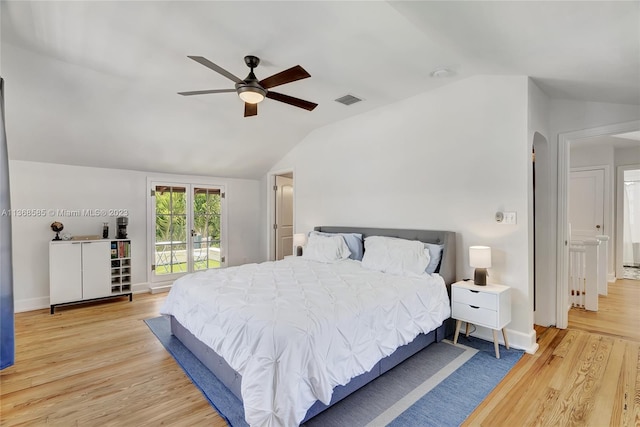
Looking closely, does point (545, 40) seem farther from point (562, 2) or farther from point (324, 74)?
point (324, 74)

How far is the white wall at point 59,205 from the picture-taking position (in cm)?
409

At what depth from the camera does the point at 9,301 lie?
2.39m

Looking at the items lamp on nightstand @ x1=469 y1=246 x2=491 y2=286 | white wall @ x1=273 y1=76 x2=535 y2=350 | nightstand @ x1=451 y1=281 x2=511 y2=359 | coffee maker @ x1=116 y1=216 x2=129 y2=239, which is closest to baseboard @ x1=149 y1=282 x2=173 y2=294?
coffee maker @ x1=116 y1=216 x2=129 y2=239

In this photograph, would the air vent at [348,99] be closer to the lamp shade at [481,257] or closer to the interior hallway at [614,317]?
the lamp shade at [481,257]

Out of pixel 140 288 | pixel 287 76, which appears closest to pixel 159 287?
pixel 140 288

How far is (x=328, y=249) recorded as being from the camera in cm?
398

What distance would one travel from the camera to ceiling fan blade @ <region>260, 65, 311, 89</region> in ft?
7.40

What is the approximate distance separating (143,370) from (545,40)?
13.4ft

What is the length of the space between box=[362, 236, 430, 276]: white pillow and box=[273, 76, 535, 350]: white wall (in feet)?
1.48

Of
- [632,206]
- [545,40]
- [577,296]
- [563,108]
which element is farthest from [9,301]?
[632,206]

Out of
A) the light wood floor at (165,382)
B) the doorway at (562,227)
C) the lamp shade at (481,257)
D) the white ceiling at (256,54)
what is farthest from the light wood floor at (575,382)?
the white ceiling at (256,54)

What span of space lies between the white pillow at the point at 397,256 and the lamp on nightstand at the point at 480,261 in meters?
0.44

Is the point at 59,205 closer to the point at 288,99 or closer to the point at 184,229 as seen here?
the point at 184,229

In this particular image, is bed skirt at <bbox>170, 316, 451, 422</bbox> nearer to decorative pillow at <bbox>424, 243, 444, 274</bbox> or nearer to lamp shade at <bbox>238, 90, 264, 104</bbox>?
decorative pillow at <bbox>424, 243, 444, 274</bbox>
